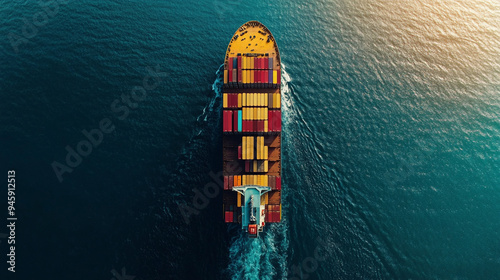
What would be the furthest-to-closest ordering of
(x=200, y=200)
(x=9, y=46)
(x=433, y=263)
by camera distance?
1. (x=9, y=46)
2. (x=200, y=200)
3. (x=433, y=263)

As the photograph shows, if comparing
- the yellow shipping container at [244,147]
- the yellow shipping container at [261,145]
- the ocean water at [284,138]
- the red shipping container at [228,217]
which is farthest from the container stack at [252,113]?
the red shipping container at [228,217]

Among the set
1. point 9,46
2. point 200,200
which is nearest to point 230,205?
point 200,200

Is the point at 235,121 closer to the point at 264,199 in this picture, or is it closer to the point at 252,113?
the point at 252,113

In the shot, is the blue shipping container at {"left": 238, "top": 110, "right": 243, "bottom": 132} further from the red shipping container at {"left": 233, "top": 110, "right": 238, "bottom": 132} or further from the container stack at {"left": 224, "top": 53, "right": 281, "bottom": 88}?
the container stack at {"left": 224, "top": 53, "right": 281, "bottom": 88}

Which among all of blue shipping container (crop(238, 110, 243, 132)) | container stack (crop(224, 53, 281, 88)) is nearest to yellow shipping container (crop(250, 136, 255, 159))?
blue shipping container (crop(238, 110, 243, 132))

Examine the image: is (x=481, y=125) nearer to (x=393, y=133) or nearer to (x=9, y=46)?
(x=393, y=133)
